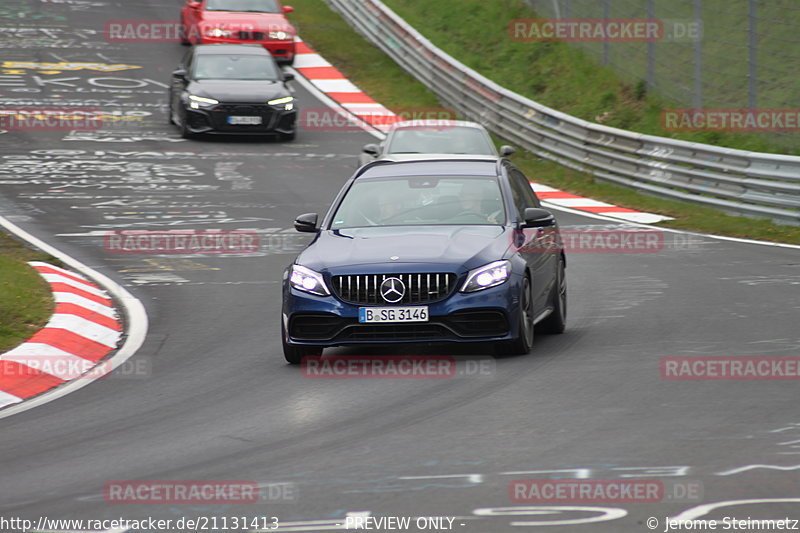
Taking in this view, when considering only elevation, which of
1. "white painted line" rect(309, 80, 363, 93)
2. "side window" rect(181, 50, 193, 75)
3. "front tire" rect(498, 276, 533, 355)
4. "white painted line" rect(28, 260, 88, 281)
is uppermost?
"front tire" rect(498, 276, 533, 355)

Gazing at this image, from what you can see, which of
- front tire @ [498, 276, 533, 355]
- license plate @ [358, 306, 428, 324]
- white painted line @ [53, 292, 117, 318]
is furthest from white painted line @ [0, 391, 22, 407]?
front tire @ [498, 276, 533, 355]

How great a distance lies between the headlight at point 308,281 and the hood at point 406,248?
6 centimetres

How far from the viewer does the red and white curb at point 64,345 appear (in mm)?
9883

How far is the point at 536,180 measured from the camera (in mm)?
24578

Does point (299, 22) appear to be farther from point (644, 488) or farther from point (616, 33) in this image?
point (644, 488)

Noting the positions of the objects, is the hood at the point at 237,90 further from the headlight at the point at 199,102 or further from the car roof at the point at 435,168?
the car roof at the point at 435,168

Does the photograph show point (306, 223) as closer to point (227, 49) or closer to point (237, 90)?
point (237, 90)

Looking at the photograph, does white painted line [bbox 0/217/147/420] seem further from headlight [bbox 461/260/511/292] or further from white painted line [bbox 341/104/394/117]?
white painted line [bbox 341/104/394/117]

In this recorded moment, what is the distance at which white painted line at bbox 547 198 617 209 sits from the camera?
71.4ft

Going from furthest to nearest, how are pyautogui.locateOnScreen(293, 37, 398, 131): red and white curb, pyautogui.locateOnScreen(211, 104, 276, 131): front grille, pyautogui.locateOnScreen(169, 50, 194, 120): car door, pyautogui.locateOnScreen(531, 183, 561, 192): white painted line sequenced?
pyautogui.locateOnScreen(293, 37, 398, 131): red and white curb < pyautogui.locateOnScreen(169, 50, 194, 120): car door < pyautogui.locateOnScreen(211, 104, 276, 131): front grille < pyautogui.locateOnScreen(531, 183, 561, 192): white painted line

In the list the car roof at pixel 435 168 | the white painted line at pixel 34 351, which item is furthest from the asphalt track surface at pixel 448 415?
the car roof at pixel 435 168

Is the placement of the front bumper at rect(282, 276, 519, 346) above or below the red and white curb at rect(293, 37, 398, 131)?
above

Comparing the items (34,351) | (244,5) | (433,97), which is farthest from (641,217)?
(244,5)

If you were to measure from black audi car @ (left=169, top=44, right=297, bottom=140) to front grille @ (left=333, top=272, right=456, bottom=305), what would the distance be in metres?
16.2
